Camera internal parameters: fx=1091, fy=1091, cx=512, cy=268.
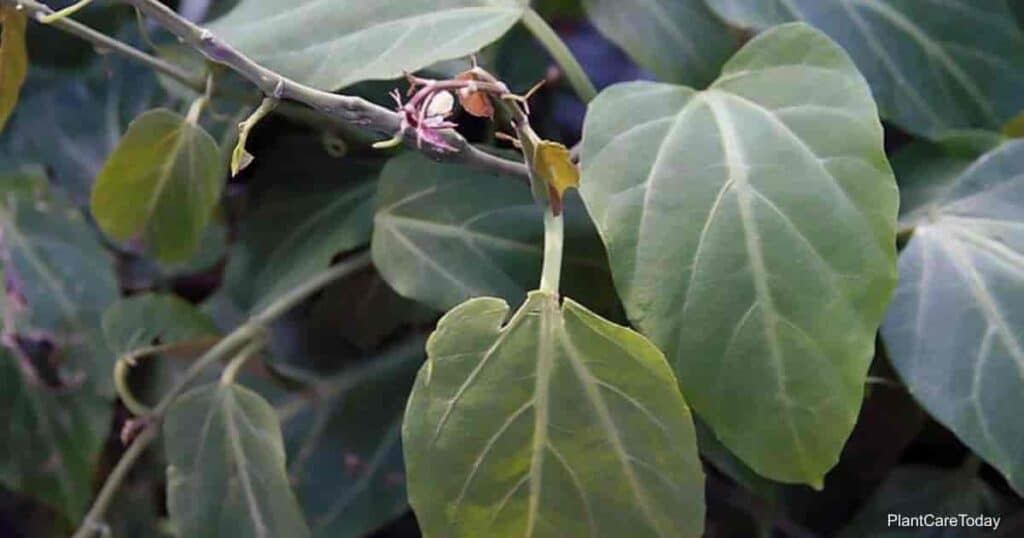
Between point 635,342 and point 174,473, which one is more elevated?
point 635,342

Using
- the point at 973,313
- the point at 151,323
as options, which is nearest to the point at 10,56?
the point at 151,323

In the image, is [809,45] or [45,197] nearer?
[809,45]

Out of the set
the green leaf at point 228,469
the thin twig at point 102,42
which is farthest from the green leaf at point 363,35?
the green leaf at point 228,469

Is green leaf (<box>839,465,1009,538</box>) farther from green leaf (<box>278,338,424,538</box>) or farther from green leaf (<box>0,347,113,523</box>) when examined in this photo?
green leaf (<box>0,347,113,523</box>)

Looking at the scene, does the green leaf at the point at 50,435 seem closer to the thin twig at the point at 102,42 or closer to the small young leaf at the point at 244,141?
the thin twig at the point at 102,42

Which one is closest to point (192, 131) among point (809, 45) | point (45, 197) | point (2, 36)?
point (2, 36)

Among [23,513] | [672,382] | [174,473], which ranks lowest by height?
[23,513]

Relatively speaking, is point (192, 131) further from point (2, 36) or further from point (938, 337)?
point (938, 337)
